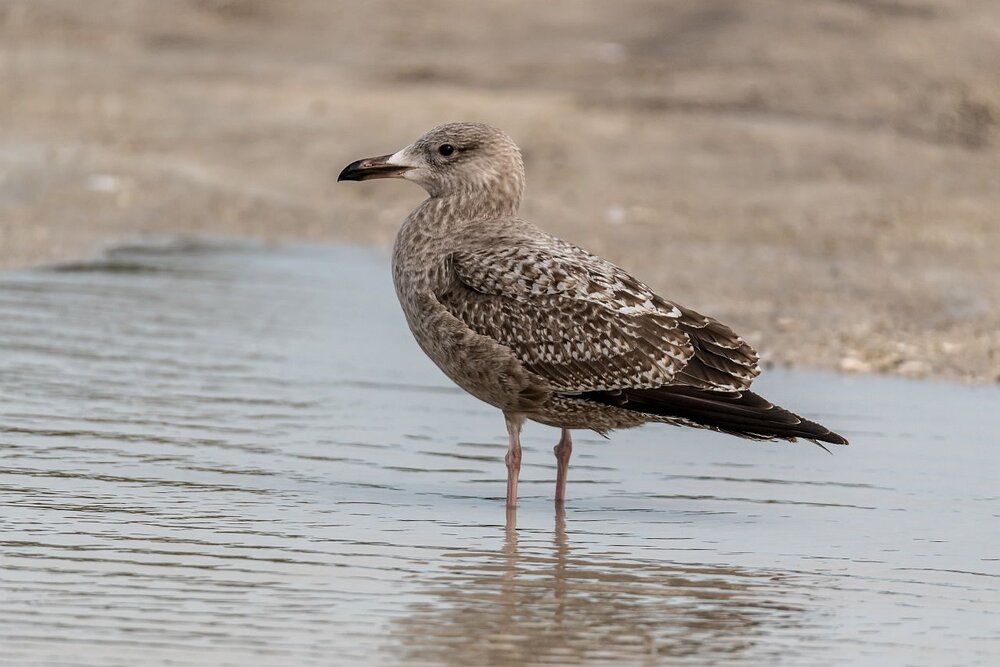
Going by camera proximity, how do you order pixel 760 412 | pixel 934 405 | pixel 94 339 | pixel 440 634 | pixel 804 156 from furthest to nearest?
pixel 804 156, pixel 94 339, pixel 934 405, pixel 760 412, pixel 440 634

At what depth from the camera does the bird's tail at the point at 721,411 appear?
24.7ft

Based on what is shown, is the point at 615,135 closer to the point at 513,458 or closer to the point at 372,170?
the point at 372,170

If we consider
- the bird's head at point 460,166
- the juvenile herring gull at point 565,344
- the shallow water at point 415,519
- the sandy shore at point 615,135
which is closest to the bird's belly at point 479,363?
the juvenile herring gull at point 565,344

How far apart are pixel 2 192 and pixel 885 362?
29.8ft

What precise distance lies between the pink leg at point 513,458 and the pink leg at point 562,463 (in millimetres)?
192

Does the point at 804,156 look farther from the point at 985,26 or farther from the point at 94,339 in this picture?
the point at 94,339

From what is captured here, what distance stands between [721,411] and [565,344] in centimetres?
74

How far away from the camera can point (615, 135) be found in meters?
19.2

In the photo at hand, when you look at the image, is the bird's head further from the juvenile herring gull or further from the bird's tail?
the bird's tail

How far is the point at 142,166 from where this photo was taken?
18.6 metres

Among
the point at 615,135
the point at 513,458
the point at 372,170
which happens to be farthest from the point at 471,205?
the point at 615,135

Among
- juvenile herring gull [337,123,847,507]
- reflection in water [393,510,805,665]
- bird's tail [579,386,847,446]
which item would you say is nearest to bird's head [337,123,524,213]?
juvenile herring gull [337,123,847,507]

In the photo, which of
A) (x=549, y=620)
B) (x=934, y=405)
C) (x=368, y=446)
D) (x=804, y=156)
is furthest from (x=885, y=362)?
(x=804, y=156)

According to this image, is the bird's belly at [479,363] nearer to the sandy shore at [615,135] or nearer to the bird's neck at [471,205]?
the bird's neck at [471,205]
